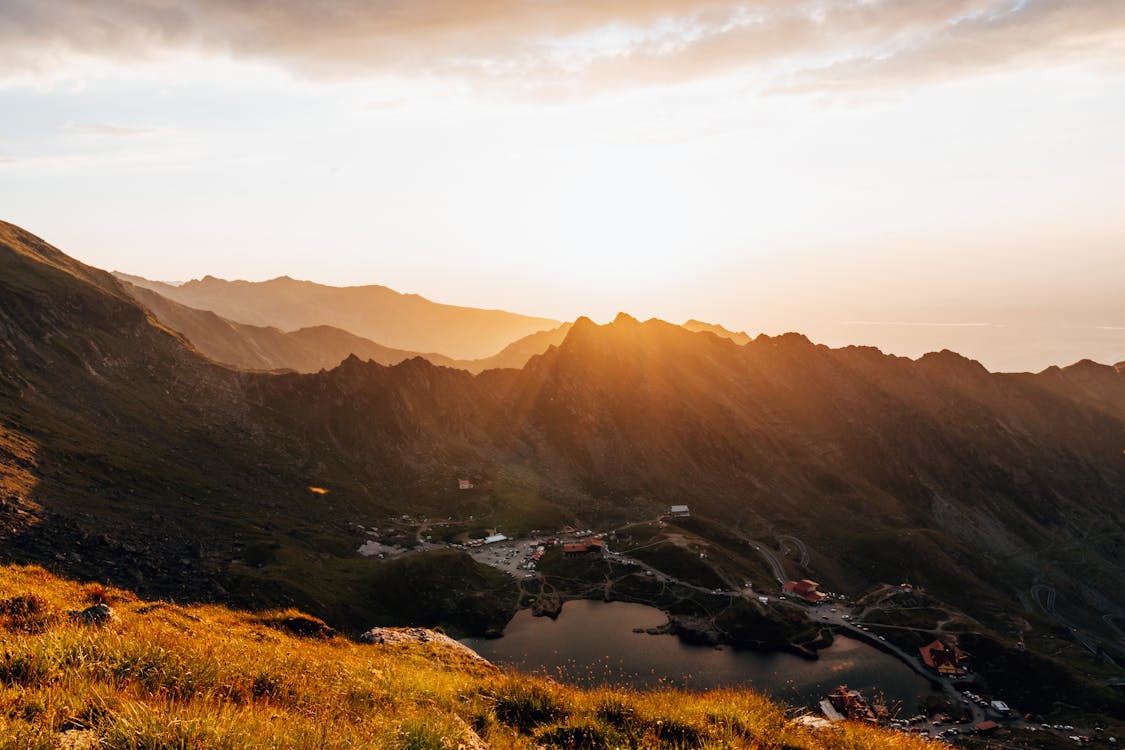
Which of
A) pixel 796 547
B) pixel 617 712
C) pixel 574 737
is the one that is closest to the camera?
pixel 574 737

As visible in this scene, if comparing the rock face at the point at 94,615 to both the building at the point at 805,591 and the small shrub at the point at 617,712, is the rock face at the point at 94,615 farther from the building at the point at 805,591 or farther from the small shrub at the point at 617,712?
the building at the point at 805,591

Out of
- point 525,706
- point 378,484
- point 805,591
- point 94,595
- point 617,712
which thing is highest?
point 617,712

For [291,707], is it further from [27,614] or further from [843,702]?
[843,702]

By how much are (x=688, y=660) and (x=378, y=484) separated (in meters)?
96.7

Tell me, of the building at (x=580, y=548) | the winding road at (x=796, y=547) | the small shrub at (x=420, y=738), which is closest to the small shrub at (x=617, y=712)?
the small shrub at (x=420, y=738)

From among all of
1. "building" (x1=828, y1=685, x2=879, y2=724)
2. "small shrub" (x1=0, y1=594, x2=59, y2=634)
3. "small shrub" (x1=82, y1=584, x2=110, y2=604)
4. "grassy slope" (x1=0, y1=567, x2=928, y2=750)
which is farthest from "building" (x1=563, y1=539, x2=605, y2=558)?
"small shrub" (x1=0, y1=594, x2=59, y2=634)

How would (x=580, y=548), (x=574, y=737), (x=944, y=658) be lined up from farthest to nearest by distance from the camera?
(x=580, y=548), (x=944, y=658), (x=574, y=737)

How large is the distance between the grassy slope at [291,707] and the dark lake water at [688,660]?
256 ft

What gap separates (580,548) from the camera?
130125mm

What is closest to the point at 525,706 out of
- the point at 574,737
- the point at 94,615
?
the point at 574,737

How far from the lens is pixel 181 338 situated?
182125 mm

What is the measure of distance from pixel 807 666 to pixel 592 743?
344 ft

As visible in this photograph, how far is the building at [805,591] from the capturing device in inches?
4722

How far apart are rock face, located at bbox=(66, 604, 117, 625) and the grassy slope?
1.64 feet
